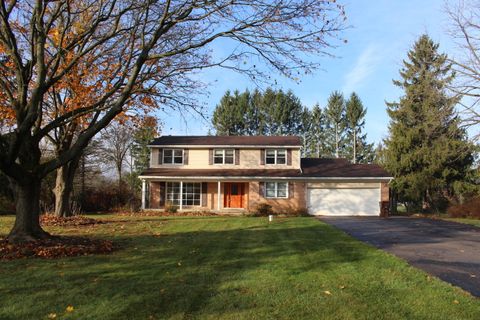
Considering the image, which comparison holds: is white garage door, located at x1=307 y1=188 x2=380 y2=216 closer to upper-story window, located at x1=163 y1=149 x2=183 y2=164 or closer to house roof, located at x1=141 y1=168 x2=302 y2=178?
house roof, located at x1=141 y1=168 x2=302 y2=178

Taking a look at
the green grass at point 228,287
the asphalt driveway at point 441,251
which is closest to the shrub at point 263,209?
the asphalt driveway at point 441,251

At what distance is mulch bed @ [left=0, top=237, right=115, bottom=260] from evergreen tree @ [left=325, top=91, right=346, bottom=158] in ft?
152

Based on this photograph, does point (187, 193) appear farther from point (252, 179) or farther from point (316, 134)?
point (316, 134)

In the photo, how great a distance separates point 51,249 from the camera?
9.48 metres

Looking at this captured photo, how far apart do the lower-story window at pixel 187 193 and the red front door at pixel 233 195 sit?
1.96 metres

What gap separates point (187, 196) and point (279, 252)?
20.6 metres

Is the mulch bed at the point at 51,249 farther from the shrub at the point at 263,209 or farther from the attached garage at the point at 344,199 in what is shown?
the attached garage at the point at 344,199

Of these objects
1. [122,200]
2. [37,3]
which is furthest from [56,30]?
[122,200]

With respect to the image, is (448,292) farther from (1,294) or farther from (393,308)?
(1,294)

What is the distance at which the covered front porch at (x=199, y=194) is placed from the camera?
29891 millimetres

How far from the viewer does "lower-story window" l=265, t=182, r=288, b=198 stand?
94.6ft

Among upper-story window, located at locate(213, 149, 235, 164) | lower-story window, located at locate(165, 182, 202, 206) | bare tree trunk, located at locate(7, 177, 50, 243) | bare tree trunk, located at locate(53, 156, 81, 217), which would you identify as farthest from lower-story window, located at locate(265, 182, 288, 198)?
bare tree trunk, located at locate(7, 177, 50, 243)

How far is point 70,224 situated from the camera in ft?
59.3

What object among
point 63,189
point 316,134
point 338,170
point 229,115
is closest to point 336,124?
point 316,134
